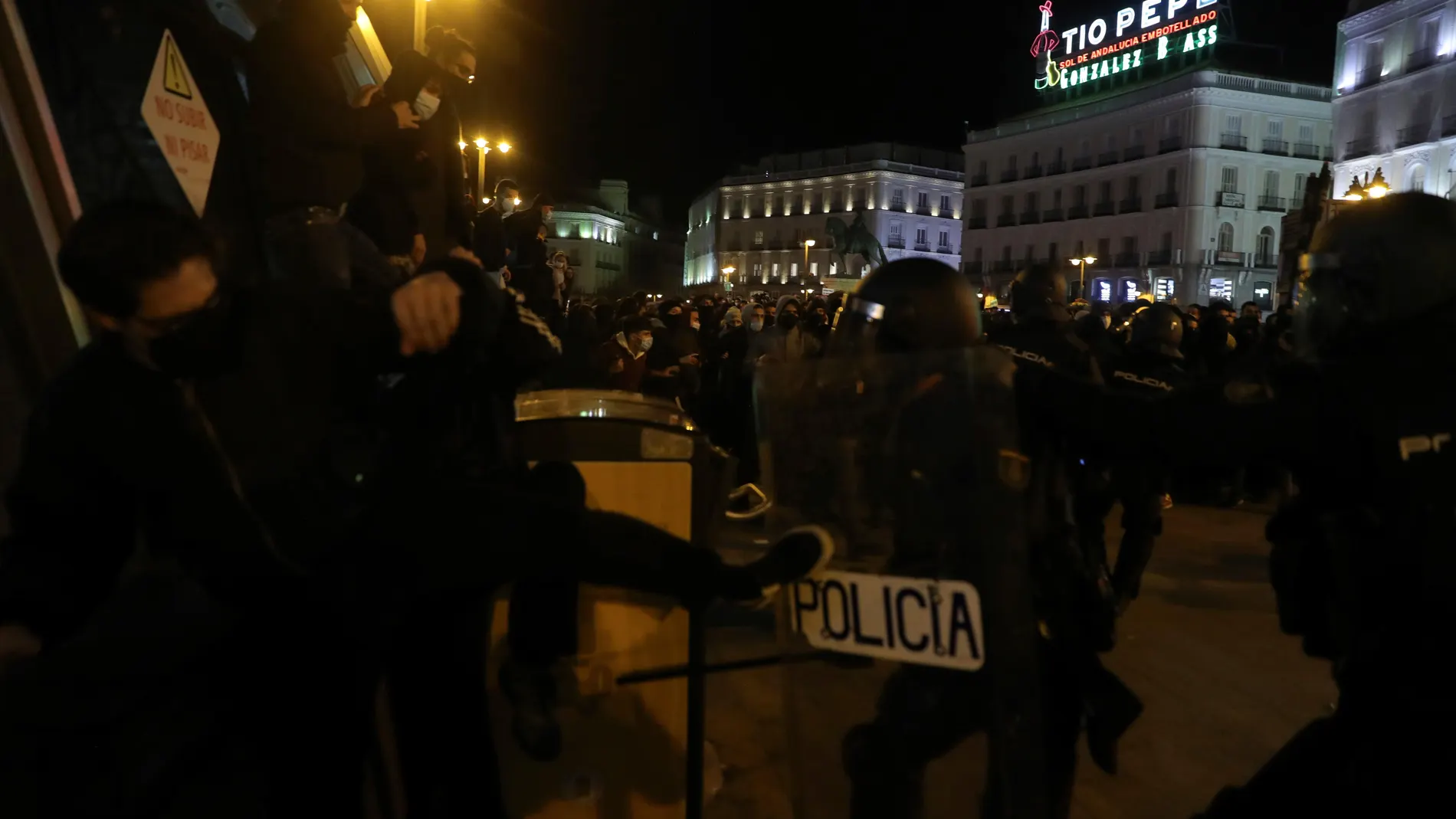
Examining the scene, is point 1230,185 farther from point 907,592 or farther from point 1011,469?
point 907,592

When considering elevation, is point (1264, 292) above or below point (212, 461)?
below

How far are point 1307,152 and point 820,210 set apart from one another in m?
35.6

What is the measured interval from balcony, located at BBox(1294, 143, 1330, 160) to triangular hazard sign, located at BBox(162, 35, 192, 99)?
173 feet

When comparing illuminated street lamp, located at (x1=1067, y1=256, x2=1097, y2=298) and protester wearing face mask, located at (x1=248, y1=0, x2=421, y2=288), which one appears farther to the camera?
illuminated street lamp, located at (x1=1067, y1=256, x2=1097, y2=298)

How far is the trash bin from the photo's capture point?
313 cm

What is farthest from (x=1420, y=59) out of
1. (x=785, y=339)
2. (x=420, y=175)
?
(x=420, y=175)

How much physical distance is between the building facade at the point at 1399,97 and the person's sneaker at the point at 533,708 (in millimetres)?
36124

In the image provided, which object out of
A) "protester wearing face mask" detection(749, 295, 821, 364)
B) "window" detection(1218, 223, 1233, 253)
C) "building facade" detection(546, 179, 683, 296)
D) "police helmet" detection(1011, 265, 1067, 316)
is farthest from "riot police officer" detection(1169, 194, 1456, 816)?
"building facade" detection(546, 179, 683, 296)

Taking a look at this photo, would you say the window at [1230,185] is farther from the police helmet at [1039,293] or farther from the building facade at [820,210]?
the police helmet at [1039,293]

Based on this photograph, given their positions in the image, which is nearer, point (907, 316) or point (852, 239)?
point (907, 316)

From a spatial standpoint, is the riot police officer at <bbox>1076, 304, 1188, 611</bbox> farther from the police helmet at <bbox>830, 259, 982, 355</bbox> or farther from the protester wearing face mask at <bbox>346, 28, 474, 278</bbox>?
the protester wearing face mask at <bbox>346, 28, 474, 278</bbox>

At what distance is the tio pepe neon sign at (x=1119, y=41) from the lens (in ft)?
163

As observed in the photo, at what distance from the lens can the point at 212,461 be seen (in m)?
2.01

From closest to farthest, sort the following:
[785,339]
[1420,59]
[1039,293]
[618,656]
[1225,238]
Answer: [618,656]
[1039,293]
[785,339]
[1420,59]
[1225,238]
